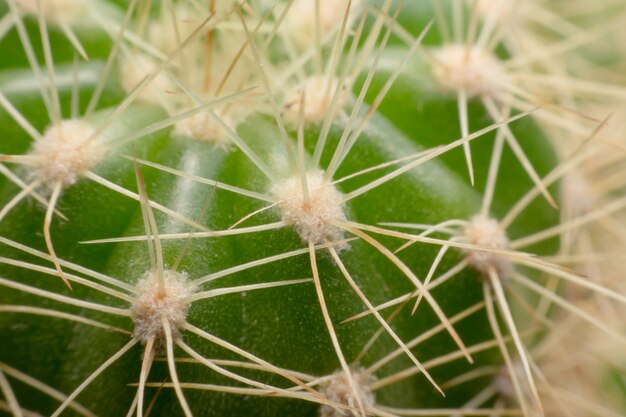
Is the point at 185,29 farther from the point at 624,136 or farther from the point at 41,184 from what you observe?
the point at 624,136

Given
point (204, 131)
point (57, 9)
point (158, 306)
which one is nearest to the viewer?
point (158, 306)

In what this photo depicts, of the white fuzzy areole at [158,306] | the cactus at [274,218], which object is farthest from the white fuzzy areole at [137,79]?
the white fuzzy areole at [158,306]

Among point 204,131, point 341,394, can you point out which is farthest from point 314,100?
point 341,394

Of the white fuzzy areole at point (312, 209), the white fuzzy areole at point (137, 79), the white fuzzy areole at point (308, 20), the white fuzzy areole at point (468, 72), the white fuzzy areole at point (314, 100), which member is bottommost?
the white fuzzy areole at point (312, 209)

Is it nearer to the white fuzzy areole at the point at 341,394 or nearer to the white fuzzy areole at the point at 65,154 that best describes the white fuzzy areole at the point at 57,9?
Result: the white fuzzy areole at the point at 65,154

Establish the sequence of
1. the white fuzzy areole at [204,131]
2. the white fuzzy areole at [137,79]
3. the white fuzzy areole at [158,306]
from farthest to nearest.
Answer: the white fuzzy areole at [137,79] → the white fuzzy areole at [204,131] → the white fuzzy areole at [158,306]

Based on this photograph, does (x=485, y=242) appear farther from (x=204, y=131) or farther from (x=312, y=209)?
(x=204, y=131)

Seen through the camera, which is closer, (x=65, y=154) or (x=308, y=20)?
(x=65, y=154)
